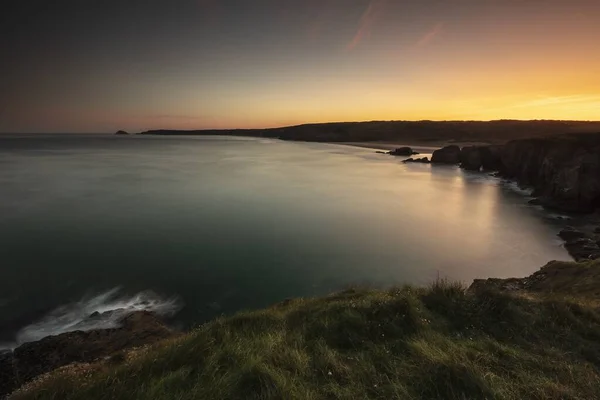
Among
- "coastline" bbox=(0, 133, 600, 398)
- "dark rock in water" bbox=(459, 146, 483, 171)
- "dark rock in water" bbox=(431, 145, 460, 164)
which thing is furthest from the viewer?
"dark rock in water" bbox=(431, 145, 460, 164)

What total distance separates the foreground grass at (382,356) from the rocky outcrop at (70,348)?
7.93 feet

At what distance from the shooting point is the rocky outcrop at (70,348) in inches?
321

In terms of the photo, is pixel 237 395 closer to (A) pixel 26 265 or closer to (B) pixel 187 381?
(B) pixel 187 381

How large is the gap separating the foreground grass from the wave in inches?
184

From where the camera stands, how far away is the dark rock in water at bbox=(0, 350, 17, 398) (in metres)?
7.48

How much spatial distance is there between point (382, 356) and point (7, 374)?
30.3ft

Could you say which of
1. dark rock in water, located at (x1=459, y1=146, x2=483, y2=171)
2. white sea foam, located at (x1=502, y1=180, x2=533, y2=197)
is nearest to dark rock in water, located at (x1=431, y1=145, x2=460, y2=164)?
dark rock in water, located at (x1=459, y1=146, x2=483, y2=171)

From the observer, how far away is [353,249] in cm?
1908

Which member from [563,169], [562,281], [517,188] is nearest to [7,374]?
[562,281]

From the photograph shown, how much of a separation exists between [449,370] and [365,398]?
141cm

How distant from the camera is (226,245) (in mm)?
18984

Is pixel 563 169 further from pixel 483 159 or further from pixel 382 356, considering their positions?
pixel 382 356

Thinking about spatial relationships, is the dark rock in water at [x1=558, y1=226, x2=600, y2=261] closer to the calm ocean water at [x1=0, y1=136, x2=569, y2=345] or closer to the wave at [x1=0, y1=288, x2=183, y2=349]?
the calm ocean water at [x1=0, y1=136, x2=569, y2=345]

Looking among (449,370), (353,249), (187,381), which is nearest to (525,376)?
(449,370)
